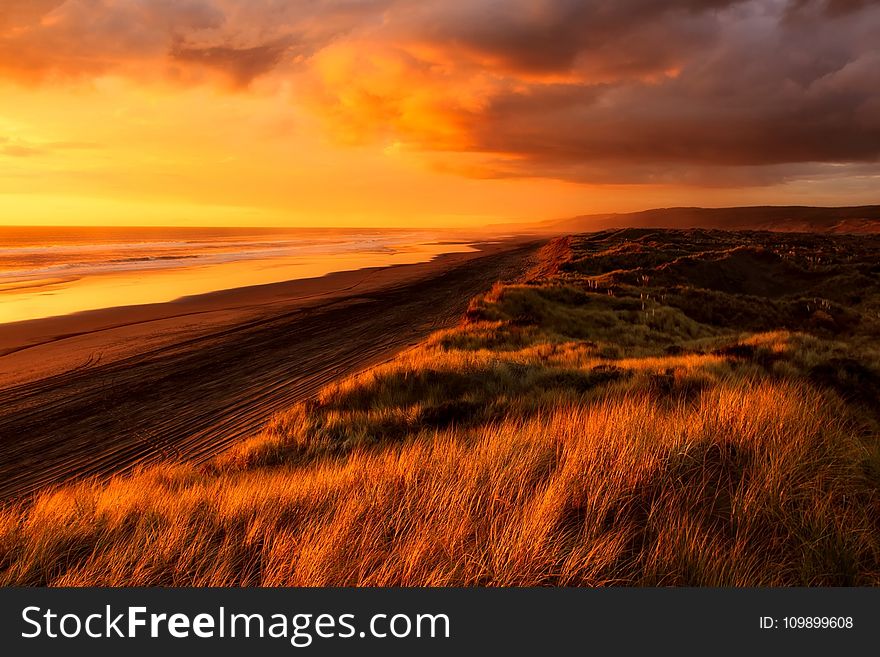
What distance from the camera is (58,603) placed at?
2.53 metres

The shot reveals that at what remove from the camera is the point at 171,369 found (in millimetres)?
14711

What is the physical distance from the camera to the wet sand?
31.2 feet

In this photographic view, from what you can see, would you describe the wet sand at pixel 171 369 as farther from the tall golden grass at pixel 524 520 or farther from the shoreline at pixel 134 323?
the tall golden grass at pixel 524 520

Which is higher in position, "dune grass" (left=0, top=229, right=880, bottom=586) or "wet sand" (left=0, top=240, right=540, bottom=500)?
"dune grass" (left=0, top=229, right=880, bottom=586)

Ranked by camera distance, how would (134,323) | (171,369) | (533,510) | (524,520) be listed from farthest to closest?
(134,323)
(171,369)
(533,510)
(524,520)

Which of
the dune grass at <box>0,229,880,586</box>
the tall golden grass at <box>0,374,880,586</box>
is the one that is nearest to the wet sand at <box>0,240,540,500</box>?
the dune grass at <box>0,229,880,586</box>

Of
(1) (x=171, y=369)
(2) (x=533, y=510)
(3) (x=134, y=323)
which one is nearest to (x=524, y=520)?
(2) (x=533, y=510)

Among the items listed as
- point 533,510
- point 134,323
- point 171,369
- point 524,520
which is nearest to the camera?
point 524,520

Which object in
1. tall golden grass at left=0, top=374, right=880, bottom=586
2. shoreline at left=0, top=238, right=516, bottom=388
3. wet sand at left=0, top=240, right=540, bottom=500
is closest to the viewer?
tall golden grass at left=0, top=374, right=880, bottom=586

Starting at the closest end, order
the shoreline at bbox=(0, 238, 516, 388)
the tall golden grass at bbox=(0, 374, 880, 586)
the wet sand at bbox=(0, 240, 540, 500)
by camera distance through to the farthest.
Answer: the tall golden grass at bbox=(0, 374, 880, 586) < the wet sand at bbox=(0, 240, 540, 500) < the shoreline at bbox=(0, 238, 516, 388)

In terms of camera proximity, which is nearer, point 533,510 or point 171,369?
point 533,510

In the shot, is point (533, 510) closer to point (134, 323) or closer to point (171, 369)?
point (171, 369)

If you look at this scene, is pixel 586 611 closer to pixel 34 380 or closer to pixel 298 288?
pixel 34 380

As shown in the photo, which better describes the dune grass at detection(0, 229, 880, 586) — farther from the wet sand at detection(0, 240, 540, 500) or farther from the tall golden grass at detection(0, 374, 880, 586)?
the wet sand at detection(0, 240, 540, 500)
